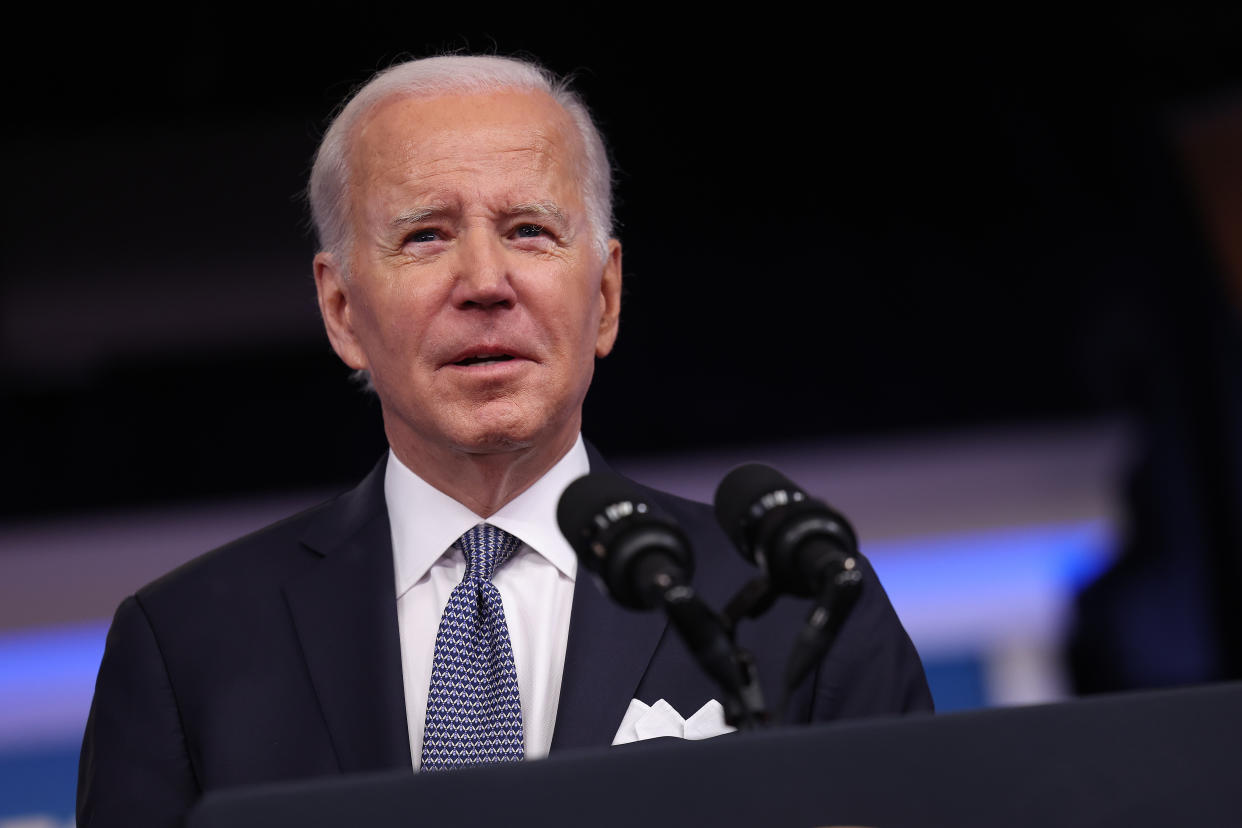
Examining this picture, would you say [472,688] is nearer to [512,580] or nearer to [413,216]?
[512,580]

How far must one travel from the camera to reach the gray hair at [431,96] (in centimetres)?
161

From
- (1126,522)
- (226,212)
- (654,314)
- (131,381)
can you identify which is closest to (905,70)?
(654,314)

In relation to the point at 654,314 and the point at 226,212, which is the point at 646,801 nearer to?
the point at 654,314

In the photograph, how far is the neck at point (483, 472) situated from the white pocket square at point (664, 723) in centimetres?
29

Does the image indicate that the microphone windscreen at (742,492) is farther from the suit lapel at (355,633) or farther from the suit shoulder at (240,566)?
the suit shoulder at (240,566)

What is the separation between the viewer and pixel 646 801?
0.88 m

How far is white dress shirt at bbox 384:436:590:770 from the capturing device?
58.1 inches

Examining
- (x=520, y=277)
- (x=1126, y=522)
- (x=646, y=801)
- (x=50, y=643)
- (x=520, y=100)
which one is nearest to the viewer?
(x=646, y=801)

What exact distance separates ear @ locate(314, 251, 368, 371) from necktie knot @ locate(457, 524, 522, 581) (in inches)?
10.1

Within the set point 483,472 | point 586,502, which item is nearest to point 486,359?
point 483,472

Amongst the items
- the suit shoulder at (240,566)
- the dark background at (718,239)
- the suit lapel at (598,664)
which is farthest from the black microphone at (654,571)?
the dark background at (718,239)

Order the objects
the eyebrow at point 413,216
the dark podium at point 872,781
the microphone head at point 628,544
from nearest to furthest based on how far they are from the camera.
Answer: the dark podium at point 872,781
the microphone head at point 628,544
the eyebrow at point 413,216

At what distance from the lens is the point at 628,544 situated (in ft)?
3.18

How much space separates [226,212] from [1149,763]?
2.80 m
